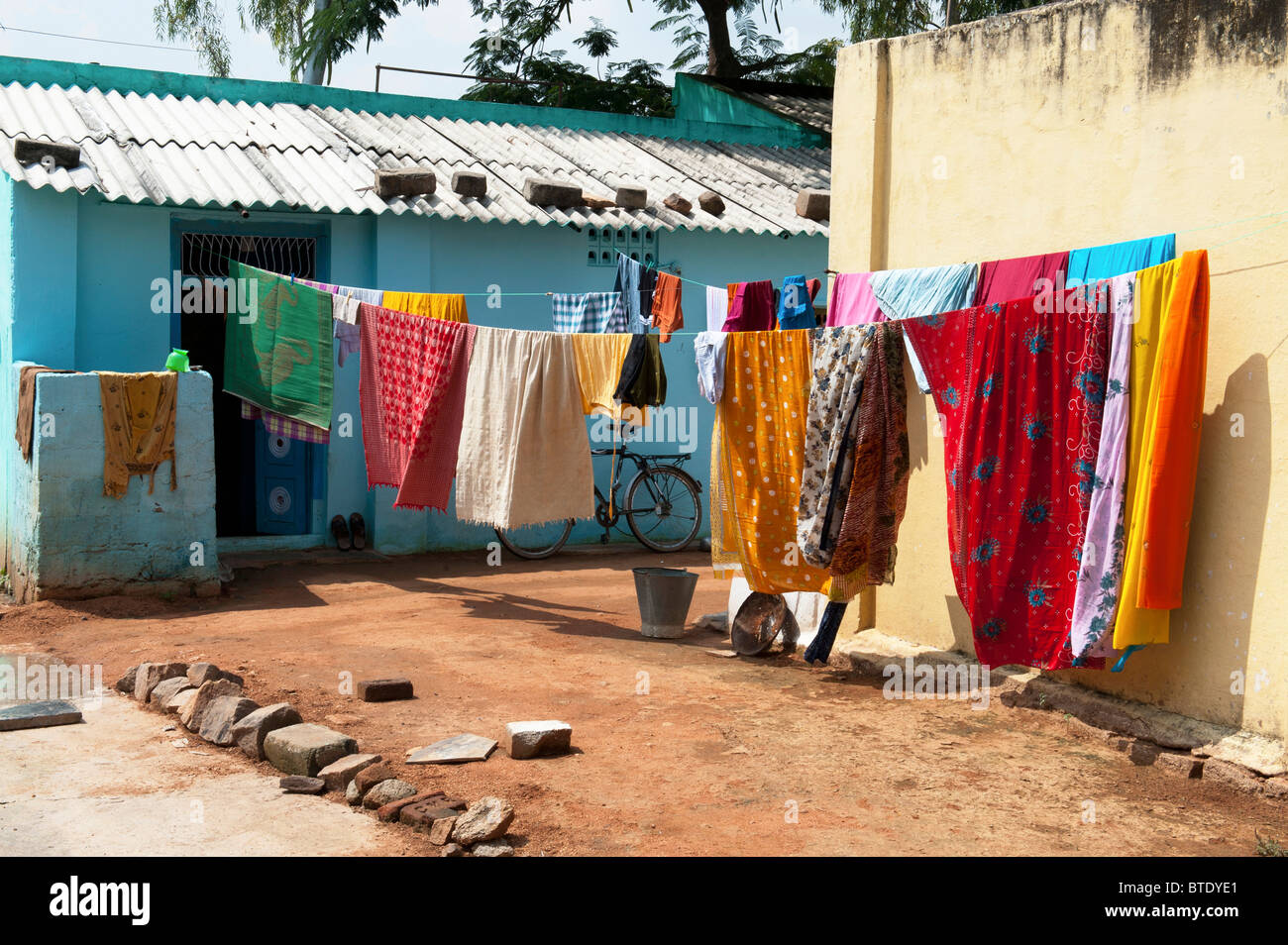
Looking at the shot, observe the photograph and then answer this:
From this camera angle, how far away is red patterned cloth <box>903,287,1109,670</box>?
541 centimetres

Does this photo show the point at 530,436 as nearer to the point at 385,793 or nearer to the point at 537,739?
the point at 537,739

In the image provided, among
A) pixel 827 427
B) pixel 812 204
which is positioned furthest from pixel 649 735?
pixel 812 204

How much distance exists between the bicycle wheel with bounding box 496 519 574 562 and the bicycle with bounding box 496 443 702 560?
0.04 feet

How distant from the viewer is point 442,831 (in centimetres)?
431

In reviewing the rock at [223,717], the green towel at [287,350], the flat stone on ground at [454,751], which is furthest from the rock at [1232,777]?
the green towel at [287,350]

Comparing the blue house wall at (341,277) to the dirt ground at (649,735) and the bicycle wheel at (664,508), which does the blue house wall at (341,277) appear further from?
the dirt ground at (649,735)

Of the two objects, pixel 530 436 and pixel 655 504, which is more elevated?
pixel 530 436

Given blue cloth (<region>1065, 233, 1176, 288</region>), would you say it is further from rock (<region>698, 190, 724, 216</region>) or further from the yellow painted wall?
rock (<region>698, 190, 724, 216</region>)

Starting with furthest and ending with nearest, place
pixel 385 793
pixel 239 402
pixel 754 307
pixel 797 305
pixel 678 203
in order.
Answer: pixel 678 203 < pixel 239 402 < pixel 754 307 < pixel 797 305 < pixel 385 793

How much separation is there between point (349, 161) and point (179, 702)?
6317 mm

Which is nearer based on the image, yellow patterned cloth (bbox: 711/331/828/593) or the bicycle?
yellow patterned cloth (bbox: 711/331/828/593)

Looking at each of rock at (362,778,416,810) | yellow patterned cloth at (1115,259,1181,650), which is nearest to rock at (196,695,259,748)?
rock at (362,778,416,810)

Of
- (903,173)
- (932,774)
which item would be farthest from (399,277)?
(932,774)

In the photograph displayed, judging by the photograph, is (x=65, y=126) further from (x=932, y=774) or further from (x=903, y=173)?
(x=932, y=774)
